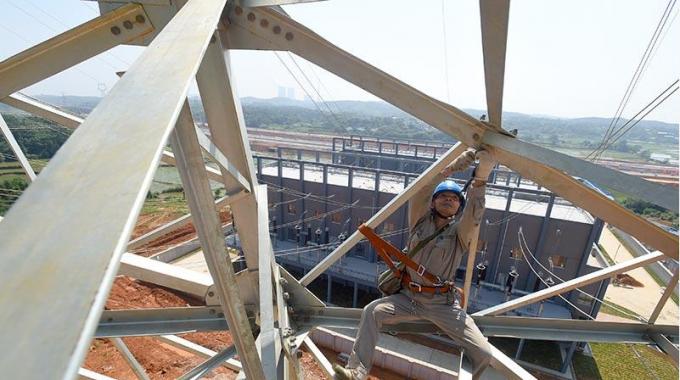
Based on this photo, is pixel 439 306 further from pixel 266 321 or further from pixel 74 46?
pixel 74 46

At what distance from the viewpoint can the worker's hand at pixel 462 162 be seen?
2766mm

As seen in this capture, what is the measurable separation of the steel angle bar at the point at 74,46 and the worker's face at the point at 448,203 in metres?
2.80

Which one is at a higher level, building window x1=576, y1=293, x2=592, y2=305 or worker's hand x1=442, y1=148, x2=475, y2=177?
worker's hand x1=442, y1=148, x2=475, y2=177

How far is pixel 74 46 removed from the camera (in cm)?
235

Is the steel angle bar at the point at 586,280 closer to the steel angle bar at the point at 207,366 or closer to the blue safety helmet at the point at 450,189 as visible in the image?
the blue safety helmet at the point at 450,189

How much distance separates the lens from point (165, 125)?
0.86 metres

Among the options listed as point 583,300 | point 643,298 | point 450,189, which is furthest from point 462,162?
point 643,298

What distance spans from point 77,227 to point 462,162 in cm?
272

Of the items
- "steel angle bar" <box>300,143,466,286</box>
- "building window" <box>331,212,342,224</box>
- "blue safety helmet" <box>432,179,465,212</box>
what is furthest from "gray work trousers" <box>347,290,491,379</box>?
"building window" <box>331,212,342,224</box>

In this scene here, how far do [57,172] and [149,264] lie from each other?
9.13ft

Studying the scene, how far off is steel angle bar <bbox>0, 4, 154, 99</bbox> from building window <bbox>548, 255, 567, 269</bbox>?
14.9 m

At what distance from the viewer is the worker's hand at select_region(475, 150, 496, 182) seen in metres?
2.50

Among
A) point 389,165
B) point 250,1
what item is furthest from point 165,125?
point 389,165

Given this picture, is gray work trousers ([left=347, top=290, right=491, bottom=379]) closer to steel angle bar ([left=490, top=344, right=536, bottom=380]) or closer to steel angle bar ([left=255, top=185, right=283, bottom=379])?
steel angle bar ([left=490, top=344, right=536, bottom=380])
